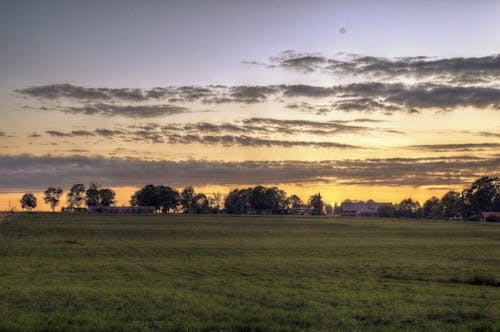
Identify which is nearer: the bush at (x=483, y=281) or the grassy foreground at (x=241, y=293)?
the grassy foreground at (x=241, y=293)

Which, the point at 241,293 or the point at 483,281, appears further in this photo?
the point at 483,281

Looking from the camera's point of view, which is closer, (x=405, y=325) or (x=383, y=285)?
(x=405, y=325)

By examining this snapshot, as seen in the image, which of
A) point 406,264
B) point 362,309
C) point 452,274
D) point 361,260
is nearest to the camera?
point 362,309

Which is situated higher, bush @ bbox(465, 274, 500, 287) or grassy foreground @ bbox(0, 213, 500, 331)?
grassy foreground @ bbox(0, 213, 500, 331)

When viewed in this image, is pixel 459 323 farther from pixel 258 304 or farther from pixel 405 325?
pixel 258 304

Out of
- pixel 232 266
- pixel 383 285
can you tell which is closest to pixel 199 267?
pixel 232 266

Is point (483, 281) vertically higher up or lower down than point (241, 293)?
lower down

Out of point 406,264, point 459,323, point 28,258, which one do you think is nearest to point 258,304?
point 459,323

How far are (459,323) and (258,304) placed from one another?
8.53m

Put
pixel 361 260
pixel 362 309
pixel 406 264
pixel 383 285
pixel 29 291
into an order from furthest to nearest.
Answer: pixel 361 260 → pixel 406 264 → pixel 383 285 → pixel 29 291 → pixel 362 309

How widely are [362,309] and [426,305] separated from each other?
3.66m

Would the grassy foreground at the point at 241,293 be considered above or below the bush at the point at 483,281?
above

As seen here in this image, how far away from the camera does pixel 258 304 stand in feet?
76.1

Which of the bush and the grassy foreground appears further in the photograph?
the bush
